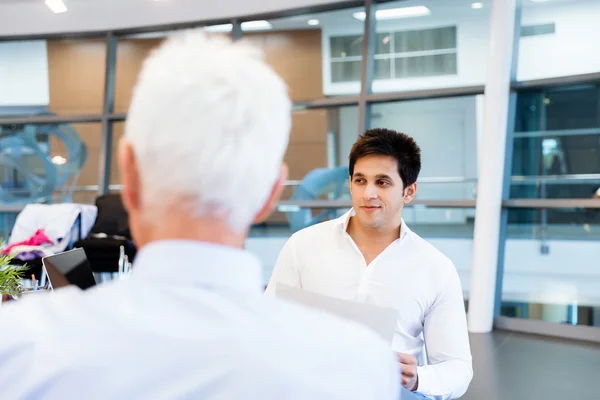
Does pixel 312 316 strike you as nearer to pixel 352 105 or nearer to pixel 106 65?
pixel 352 105

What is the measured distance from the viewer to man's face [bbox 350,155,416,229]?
7.91 ft

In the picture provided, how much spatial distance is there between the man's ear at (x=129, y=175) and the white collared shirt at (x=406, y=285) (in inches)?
55.4

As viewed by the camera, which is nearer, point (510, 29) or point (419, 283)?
point (419, 283)

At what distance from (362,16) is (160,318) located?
19.8ft

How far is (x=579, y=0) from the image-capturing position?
Answer: 5.22m

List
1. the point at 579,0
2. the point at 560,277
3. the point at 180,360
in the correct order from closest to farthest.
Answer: the point at 180,360
the point at 579,0
the point at 560,277

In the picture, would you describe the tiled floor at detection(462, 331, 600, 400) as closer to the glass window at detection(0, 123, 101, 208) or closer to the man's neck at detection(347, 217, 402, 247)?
the man's neck at detection(347, 217, 402, 247)

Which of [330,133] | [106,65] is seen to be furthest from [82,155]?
[330,133]

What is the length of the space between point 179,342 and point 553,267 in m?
5.47

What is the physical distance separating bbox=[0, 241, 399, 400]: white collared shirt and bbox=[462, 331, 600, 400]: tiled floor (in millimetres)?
3236

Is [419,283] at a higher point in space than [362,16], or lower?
lower

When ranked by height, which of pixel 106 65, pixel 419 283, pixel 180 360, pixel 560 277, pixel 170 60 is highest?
pixel 106 65

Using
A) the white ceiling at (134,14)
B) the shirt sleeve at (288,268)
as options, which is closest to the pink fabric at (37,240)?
the white ceiling at (134,14)

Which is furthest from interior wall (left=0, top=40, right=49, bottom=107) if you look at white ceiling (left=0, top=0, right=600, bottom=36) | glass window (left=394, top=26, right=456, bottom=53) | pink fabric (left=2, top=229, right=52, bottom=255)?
glass window (left=394, top=26, right=456, bottom=53)
